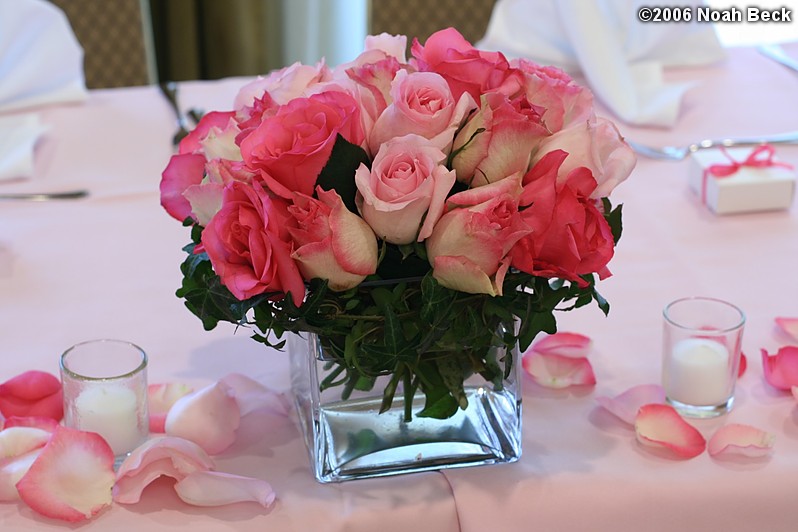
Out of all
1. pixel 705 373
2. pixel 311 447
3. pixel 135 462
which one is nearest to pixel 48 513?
pixel 135 462

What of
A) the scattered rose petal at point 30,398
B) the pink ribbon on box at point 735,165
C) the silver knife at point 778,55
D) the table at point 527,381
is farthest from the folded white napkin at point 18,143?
the silver knife at point 778,55

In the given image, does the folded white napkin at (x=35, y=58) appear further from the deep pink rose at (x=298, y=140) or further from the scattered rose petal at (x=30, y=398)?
the deep pink rose at (x=298, y=140)

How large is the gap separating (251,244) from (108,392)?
24 cm

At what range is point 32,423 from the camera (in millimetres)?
944

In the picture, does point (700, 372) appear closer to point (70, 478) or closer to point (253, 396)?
point (253, 396)

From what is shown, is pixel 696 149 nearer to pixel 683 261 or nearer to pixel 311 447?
pixel 683 261

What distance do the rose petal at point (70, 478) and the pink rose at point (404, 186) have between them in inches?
11.9

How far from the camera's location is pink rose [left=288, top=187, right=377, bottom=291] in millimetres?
750

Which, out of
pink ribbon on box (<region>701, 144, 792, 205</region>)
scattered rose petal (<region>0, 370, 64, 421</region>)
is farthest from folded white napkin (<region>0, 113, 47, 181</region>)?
pink ribbon on box (<region>701, 144, 792, 205</region>)

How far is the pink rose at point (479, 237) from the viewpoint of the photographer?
75 centimetres

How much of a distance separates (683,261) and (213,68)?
2326 millimetres

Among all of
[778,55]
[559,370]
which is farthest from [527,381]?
[778,55]

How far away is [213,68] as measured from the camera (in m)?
3.33

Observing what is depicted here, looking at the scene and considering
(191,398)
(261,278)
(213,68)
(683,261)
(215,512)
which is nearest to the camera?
(261,278)
